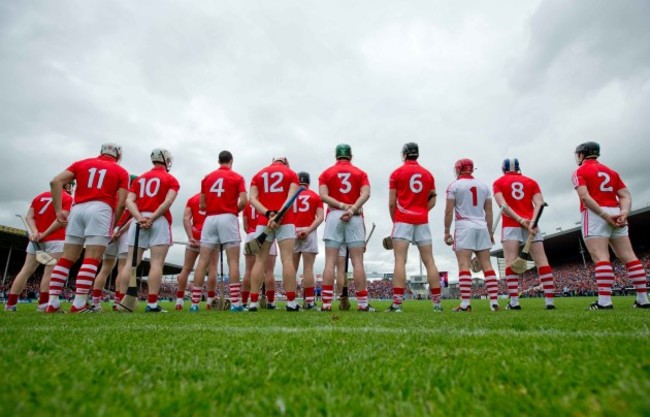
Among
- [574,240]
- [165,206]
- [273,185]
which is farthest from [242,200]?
[574,240]

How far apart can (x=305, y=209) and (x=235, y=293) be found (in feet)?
8.34

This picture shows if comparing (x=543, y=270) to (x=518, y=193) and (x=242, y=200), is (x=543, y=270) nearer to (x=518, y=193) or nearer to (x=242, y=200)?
(x=518, y=193)

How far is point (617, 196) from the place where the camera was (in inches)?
249

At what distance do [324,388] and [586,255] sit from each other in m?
59.2

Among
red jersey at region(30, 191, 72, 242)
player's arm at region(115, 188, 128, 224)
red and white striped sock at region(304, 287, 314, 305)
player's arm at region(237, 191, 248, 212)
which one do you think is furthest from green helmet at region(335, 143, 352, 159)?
red jersey at region(30, 191, 72, 242)

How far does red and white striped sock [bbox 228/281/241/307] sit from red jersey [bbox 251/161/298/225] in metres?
1.47

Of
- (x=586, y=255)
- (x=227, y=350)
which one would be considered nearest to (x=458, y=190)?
(x=227, y=350)

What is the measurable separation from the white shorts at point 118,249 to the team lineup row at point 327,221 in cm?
51

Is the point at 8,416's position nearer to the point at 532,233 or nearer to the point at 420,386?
the point at 420,386

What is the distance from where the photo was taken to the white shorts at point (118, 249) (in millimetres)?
7949

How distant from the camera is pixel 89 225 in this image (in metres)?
5.54

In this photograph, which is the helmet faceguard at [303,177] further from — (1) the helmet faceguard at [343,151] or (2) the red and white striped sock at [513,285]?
(2) the red and white striped sock at [513,285]

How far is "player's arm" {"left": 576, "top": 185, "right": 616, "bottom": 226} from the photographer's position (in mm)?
5905

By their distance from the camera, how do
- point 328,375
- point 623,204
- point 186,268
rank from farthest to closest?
point 186,268, point 623,204, point 328,375
